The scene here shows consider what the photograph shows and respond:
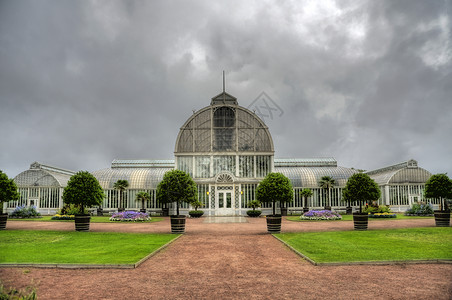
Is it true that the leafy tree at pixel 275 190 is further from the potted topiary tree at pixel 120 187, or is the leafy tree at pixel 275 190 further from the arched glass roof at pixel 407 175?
the arched glass roof at pixel 407 175

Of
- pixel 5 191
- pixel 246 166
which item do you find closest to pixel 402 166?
pixel 246 166

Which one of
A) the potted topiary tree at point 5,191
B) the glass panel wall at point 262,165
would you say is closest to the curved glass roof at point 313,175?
the glass panel wall at point 262,165

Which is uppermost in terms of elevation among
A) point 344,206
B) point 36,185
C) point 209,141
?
point 209,141

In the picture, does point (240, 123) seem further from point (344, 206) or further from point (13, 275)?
point (13, 275)

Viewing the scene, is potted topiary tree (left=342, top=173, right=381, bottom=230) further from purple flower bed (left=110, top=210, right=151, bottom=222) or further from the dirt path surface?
purple flower bed (left=110, top=210, right=151, bottom=222)

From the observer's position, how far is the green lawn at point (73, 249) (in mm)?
13227

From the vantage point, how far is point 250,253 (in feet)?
50.4

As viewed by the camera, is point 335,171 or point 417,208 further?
point 335,171

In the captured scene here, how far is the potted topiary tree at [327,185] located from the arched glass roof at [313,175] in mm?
1457

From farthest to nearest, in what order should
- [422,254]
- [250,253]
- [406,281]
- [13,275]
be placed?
[250,253]
[422,254]
[13,275]
[406,281]

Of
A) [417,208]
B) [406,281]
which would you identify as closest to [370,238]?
[406,281]

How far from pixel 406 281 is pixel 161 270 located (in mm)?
8196

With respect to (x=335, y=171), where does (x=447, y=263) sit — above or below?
below

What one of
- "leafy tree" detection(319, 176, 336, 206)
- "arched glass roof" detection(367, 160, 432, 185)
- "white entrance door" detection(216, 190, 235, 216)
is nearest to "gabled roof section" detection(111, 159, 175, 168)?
"white entrance door" detection(216, 190, 235, 216)
